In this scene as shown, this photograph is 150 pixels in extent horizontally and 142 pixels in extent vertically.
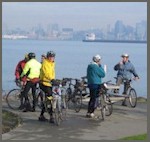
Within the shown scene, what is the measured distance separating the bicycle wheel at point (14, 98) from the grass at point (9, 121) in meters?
1.54

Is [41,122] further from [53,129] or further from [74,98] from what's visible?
[74,98]

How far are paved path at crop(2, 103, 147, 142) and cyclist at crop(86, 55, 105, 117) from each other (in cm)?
59

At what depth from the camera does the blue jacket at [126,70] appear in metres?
17.5

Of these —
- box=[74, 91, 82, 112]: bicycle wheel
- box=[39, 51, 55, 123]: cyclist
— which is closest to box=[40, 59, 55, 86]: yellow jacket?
box=[39, 51, 55, 123]: cyclist

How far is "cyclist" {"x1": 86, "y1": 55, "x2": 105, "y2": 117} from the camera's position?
14180 mm

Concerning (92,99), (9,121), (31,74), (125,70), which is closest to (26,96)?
(31,74)

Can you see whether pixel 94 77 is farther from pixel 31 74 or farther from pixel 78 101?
pixel 31 74

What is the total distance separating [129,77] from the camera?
17.8 metres

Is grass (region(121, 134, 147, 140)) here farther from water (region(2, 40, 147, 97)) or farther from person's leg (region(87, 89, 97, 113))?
water (region(2, 40, 147, 97))

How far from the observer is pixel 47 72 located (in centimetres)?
1340

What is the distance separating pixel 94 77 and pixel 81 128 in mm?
1948

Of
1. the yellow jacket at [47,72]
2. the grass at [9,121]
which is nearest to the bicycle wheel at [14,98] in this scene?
the grass at [9,121]

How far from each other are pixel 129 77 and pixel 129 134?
586cm

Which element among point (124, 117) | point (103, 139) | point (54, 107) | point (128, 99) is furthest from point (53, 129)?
point (128, 99)
